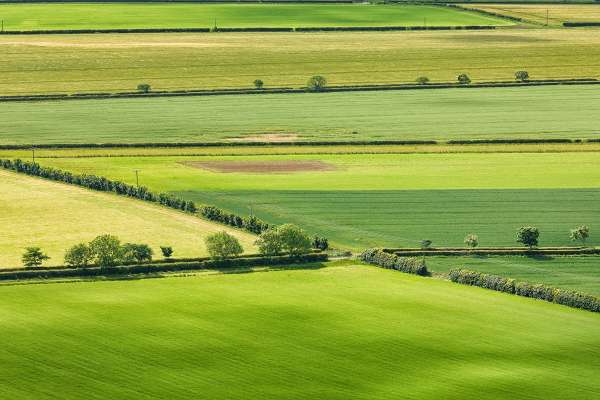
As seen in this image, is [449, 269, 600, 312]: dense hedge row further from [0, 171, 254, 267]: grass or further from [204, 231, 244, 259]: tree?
[0, 171, 254, 267]: grass

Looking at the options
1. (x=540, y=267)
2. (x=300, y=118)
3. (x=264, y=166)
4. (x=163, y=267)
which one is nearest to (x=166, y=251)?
(x=163, y=267)

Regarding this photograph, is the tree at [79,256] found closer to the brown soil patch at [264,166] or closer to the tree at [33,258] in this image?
the tree at [33,258]

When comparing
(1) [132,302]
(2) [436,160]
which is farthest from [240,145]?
(1) [132,302]

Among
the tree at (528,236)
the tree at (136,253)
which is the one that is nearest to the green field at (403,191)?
the tree at (528,236)

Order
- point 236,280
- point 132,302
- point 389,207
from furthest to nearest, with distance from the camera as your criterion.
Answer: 1. point 389,207
2. point 236,280
3. point 132,302

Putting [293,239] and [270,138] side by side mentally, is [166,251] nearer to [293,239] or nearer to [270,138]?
[293,239]

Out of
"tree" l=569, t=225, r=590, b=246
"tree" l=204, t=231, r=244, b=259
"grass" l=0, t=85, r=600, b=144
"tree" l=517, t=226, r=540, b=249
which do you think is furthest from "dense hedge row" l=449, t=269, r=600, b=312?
"grass" l=0, t=85, r=600, b=144

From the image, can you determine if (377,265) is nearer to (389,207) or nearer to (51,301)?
(389,207)
